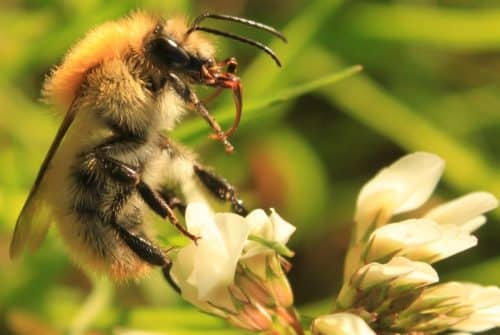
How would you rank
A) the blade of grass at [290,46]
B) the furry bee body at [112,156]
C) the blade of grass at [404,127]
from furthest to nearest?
the blade of grass at [404,127]
the blade of grass at [290,46]
the furry bee body at [112,156]

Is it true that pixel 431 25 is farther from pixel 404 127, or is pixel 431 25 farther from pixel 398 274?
pixel 398 274

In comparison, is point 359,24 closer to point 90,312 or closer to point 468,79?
point 468,79

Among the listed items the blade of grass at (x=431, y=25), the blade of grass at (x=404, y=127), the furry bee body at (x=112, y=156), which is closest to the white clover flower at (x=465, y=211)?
the furry bee body at (x=112, y=156)

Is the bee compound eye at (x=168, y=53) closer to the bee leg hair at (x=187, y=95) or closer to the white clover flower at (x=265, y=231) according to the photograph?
the bee leg hair at (x=187, y=95)

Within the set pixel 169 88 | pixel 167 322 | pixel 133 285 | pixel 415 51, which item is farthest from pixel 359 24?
pixel 169 88

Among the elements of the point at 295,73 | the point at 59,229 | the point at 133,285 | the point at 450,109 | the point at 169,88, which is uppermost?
the point at 450,109

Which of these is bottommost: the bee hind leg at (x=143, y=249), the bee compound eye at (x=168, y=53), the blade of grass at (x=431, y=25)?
the bee hind leg at (x=143, y=249)

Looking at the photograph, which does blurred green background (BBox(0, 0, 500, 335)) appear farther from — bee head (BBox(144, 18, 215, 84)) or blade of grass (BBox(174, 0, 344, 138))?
bee head (BBox(144, 18, 215, 84))
